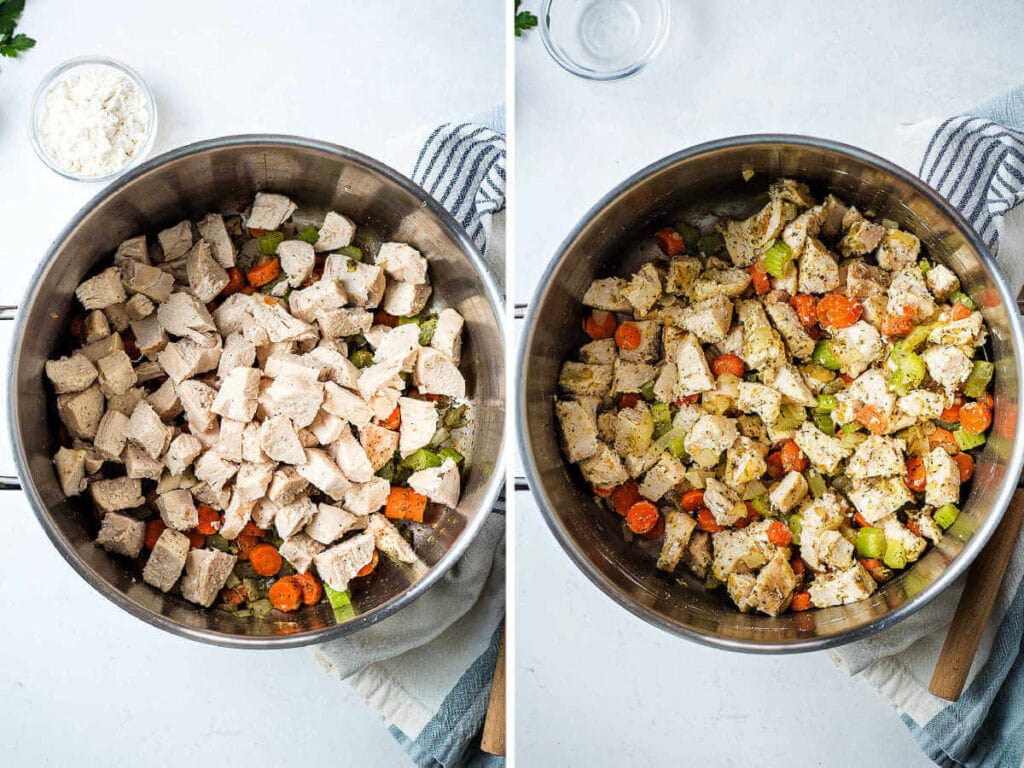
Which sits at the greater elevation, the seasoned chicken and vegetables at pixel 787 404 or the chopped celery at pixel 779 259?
the chopped celery at pixel 779 259

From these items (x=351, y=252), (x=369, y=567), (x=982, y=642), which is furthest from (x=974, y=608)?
(x=351, y=252)

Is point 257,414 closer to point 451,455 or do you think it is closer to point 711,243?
point 451,455

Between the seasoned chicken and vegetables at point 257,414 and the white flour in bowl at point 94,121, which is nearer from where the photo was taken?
the seasoned chicken and vegetables at point 257,414

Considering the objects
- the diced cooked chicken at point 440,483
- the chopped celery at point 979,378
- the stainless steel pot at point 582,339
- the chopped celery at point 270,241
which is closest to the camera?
the stainless steel pot at point 582,339

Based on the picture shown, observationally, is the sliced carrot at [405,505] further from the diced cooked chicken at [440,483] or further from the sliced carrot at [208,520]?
the sliced carrot at [208,520]

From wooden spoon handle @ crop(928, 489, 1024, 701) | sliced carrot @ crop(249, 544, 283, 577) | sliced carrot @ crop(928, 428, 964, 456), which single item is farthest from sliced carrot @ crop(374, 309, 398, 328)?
wooden spoon handle @ crop(928, 489, 1024, 701)

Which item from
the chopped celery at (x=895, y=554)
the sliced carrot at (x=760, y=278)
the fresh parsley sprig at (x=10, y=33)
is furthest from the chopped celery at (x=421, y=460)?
the fresh parsley sprig at (x=10, y=33)
